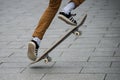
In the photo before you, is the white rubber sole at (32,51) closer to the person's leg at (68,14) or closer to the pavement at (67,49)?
the pavement at (67,49)

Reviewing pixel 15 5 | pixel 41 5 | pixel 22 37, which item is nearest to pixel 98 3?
pixel 41 5

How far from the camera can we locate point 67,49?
673 centimetres

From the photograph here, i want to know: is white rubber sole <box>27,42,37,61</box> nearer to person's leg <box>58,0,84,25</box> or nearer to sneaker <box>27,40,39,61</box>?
sneaker <box>27,40,39,61</box>

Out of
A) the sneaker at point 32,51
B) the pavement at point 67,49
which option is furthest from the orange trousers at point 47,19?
the pavement at point 67,49

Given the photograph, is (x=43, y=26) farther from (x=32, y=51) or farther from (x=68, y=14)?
(x=68, y=14)

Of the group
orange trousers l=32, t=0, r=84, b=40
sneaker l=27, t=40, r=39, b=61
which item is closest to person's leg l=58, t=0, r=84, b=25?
orange trousers l=32, t=0, r=84, b=40

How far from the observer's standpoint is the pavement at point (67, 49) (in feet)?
17.5

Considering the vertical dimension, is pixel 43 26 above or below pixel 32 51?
above

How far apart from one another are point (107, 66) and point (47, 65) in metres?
0.90

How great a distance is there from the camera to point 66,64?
5797mm

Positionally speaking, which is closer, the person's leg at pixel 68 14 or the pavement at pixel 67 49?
the pavement at pixel 67 49

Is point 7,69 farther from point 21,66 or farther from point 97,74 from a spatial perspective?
point 97,74

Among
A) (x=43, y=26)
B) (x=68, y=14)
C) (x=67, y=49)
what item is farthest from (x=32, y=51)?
(x=67, y=49)

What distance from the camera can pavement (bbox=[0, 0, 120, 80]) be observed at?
5.33 metres
